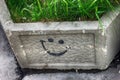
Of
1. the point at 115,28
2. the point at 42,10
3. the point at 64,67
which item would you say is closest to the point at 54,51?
the point at 64,67

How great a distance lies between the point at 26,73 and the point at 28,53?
0.23 metres

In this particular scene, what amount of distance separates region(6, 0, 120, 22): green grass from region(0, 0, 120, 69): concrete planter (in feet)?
0.21

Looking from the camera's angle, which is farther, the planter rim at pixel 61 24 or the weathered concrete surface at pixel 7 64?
the weathered concrete surface at pixel 7 64

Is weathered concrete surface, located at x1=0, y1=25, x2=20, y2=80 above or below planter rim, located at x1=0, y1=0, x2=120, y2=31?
below

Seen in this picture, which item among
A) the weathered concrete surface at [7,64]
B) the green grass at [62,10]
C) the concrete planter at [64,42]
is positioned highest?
the green grass at [62,10]

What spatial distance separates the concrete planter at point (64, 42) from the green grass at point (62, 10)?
0.21 ft

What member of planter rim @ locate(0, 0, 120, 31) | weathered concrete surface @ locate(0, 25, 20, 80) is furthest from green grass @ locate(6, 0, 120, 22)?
weathered concrete surface @ locate(0, 25, 20, 80)

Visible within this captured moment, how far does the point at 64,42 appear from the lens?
2.12 m

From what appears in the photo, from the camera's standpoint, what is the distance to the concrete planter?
6.62 ft

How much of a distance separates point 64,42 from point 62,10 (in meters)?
0.25

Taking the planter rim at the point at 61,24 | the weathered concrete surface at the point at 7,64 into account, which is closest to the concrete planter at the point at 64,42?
the planter rim at the point at 61,24

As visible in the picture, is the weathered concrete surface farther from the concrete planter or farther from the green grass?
the green grass

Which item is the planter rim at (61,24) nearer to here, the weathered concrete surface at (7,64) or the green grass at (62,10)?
the green grass at (62,10)

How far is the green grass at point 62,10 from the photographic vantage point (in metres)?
2.03
